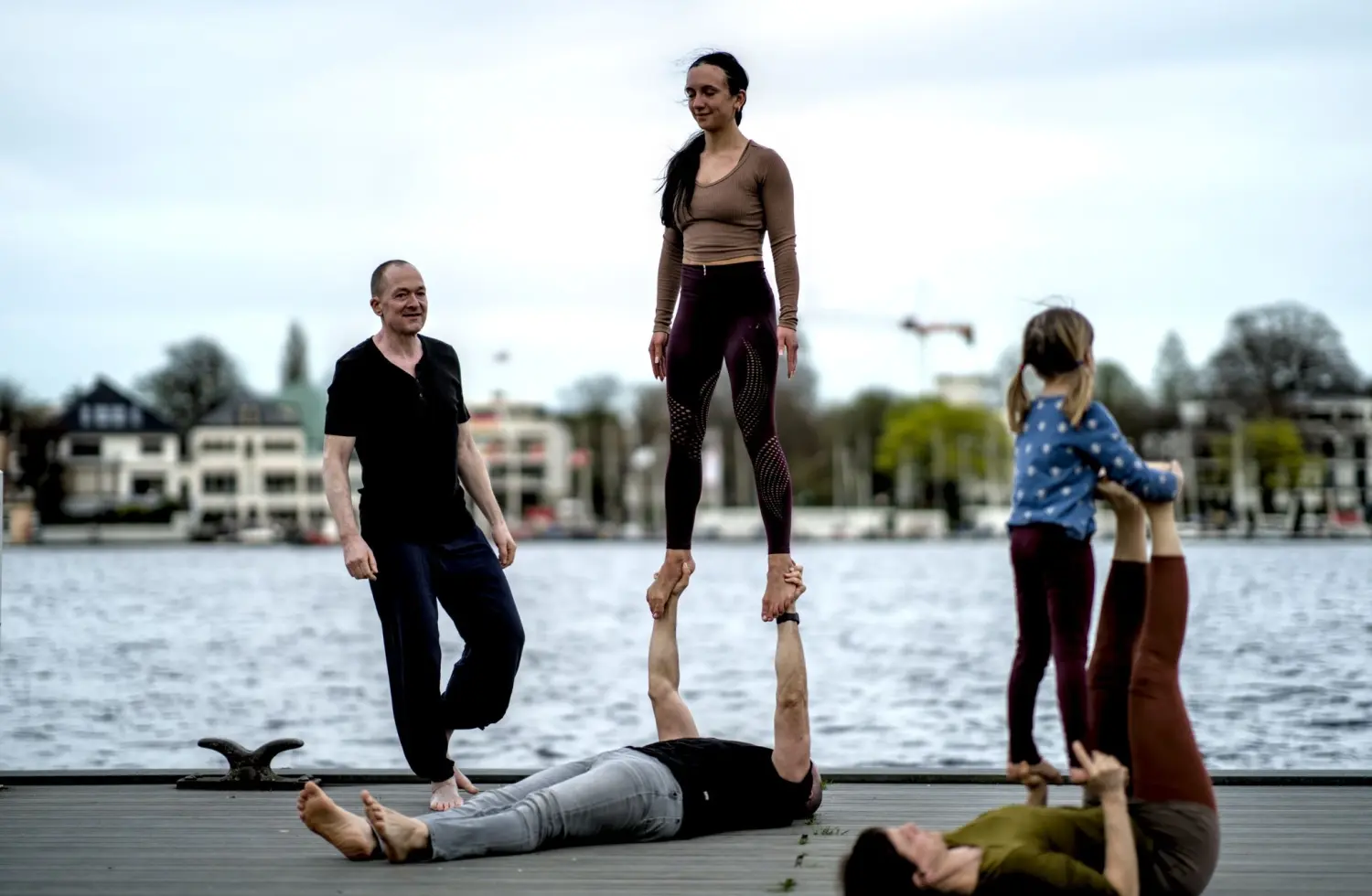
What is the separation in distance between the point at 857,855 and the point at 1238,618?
49.8 meters

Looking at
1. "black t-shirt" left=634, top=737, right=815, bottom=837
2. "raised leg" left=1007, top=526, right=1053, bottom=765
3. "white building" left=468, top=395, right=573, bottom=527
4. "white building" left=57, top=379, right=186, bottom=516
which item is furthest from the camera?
"white building" left=468, top=395, right=573, bottom=527

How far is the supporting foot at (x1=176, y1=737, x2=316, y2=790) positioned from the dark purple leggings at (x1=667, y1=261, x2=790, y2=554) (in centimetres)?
204

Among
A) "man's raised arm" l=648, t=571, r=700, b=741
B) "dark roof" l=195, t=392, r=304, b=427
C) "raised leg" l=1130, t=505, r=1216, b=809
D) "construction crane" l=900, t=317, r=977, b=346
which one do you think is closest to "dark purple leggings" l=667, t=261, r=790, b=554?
"man's raised arm" l=648, t=571, r=700, b=741

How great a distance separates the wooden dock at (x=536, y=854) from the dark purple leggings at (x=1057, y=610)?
2.44ft

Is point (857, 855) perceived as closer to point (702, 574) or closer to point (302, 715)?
point (302, 715)

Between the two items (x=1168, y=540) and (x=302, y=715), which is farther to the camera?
(x=302, y=715)

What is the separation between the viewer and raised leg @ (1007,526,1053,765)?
217 inches

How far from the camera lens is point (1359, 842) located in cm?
643

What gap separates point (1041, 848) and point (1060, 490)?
1035 mm

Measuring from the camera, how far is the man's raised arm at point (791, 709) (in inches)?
263

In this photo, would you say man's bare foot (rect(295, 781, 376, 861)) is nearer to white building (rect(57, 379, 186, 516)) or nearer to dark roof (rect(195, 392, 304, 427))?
dark roof (rect(195, 392, 304, 427))

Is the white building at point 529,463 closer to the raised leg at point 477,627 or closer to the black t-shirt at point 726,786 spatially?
the raised leg at point 477,627

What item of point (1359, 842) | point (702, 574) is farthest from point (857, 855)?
point (702, 574)

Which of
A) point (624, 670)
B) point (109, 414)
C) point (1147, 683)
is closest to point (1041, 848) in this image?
point (1147, 683)
